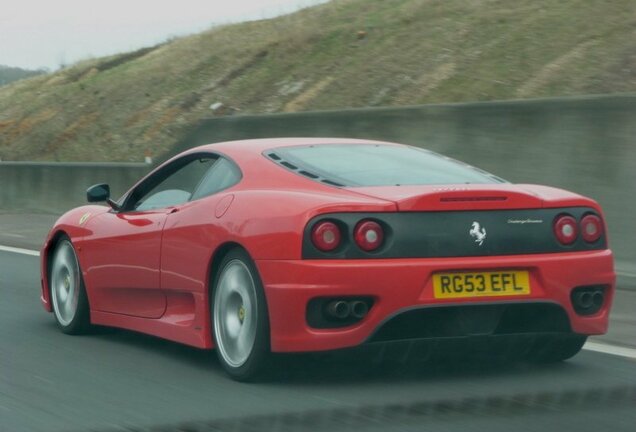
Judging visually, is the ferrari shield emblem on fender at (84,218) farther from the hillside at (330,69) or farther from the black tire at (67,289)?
the hillside at (330,69)

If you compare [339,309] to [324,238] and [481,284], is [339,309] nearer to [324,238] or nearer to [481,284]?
[324,238]

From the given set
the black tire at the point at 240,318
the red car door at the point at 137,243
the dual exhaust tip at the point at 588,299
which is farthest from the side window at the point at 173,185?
the dual exhaust tip at the point at 588,299

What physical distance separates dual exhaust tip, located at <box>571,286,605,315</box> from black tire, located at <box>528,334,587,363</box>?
26cm

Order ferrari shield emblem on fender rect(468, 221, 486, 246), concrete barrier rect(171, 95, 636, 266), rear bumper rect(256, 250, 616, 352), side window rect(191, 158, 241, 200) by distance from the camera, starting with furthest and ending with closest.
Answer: concrete barrier rect(171, 95, 636, 266), side window rect(191, 158, 241, 200), ferrari shield emblem on fender rect(468, 221, 486, 246), rear bumper rect(256, 250, 616, 352)

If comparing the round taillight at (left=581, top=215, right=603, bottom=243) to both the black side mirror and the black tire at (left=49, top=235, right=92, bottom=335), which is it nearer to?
the black side mirror

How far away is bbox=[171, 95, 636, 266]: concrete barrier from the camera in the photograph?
10391 mm

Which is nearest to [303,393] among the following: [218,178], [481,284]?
[481,284]

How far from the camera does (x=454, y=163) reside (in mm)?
7613

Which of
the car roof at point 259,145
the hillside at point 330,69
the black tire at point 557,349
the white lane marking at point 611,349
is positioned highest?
the car roof at point 259,145

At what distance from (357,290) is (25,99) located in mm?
44053

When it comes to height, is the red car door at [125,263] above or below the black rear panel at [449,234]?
below

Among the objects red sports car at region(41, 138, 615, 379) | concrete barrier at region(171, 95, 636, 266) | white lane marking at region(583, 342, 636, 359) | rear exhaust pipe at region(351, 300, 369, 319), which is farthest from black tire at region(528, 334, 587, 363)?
concrete barrier at region(171, 95, 636, 266)

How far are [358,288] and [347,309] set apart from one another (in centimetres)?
13

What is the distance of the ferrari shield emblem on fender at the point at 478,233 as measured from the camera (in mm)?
6449
